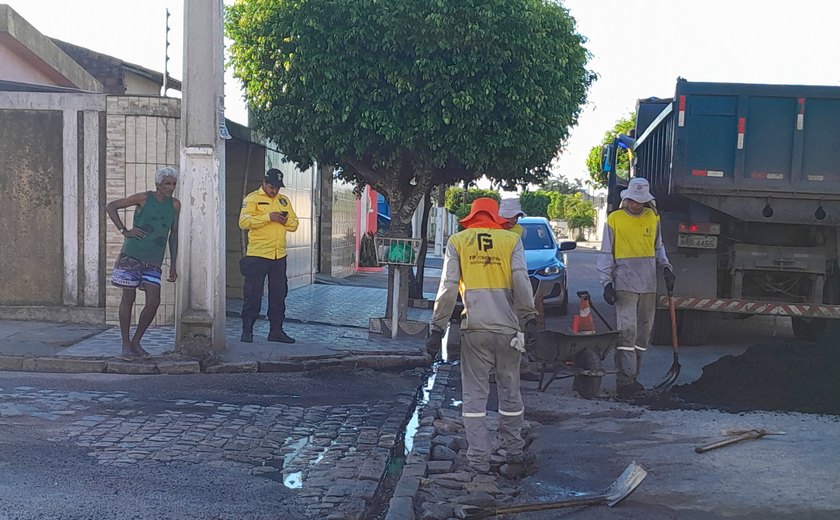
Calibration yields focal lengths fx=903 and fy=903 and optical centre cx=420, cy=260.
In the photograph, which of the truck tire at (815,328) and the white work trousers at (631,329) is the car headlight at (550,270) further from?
the white work trousers at (631,329)

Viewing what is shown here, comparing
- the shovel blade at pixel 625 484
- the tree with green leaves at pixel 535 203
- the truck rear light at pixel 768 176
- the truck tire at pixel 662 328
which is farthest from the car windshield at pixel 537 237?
the tree with green leaves at pixel 535 203

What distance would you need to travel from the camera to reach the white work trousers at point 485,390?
19.5 feet

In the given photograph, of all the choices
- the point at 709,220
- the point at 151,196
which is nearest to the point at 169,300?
the point at 151,196

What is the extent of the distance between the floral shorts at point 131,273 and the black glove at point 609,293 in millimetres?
4452

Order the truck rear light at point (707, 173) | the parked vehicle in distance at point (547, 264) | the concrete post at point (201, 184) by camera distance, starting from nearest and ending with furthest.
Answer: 1. the concrete post at point (201, 184)
2. the truck rear light at point (707, 173)
3. the parked vehicle in distance at point (547, 264)

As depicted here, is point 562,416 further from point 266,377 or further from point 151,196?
point 151,196

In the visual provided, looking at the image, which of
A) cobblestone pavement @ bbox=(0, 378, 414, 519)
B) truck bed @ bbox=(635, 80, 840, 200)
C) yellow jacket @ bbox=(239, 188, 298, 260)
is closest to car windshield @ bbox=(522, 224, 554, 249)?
truck bed @ bbox=(635, 80, 840, 200)

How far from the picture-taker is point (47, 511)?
15.1 ft

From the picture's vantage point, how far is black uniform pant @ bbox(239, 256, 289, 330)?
10234 mm

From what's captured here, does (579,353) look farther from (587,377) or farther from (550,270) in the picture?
(550,270)

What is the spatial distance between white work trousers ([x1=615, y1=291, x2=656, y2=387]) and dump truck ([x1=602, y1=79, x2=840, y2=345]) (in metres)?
1.98

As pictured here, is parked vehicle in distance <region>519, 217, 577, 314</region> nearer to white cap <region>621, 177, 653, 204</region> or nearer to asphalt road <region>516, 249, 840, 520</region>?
white cap <region>621, 177, 653, 204</region>

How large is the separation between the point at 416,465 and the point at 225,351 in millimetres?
4201

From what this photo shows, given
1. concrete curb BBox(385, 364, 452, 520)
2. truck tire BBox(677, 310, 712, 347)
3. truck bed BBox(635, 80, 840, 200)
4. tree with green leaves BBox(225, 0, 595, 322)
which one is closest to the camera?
concrete curb BBox(385, 364, 452, 520)
